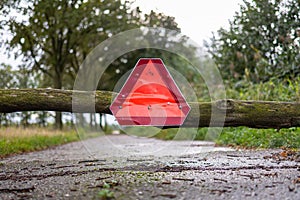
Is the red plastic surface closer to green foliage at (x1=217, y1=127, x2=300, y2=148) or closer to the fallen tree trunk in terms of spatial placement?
the fallen tree trunk

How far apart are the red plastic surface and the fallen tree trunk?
17 centimetres

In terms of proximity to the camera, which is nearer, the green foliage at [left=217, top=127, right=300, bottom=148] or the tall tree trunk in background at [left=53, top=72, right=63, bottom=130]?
the green foliage at [left=217, top=127, right=300, bottom=148]

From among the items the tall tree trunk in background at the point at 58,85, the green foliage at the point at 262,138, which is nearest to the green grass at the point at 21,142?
the green foliage at the point at 262,138

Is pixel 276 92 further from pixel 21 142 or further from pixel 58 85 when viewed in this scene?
pixel 58 85

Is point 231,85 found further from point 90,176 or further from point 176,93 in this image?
point 90,176

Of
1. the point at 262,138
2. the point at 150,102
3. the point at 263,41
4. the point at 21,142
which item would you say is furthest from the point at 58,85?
the point at 150,102

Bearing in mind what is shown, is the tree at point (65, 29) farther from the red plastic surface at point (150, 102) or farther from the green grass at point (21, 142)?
the red plastic surface at point (150, 102)

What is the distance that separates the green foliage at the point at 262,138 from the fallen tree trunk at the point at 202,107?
1.62m

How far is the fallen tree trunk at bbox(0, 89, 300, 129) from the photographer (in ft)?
17.7

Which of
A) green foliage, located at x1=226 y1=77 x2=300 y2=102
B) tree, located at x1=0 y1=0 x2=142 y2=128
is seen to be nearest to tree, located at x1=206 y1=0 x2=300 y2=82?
green foliage, located at x1=226 y1=77 x2=300 y2=102

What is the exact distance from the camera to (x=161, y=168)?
4926 mm

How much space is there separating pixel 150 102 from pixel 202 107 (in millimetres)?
734

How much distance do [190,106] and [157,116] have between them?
1.60 ft

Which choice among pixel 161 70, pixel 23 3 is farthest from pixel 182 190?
pixel 23 3
